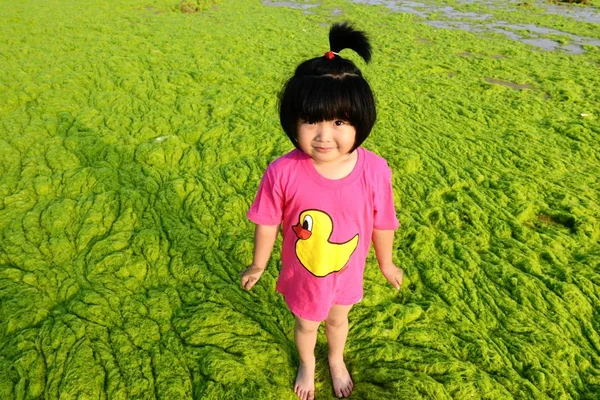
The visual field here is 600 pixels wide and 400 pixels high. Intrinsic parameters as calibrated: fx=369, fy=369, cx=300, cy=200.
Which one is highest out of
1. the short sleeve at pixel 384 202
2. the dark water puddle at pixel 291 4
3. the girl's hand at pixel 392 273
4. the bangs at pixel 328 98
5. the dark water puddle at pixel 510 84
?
the bangs at pixel 328 98

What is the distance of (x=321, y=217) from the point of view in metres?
1.22

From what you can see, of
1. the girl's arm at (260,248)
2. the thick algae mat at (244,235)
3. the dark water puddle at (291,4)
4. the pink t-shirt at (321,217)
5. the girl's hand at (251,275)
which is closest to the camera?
the pink t-shirt at (321,217)

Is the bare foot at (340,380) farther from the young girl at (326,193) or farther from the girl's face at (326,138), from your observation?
the girl's face at (326,138)

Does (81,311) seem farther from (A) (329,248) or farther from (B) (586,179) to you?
(B) (586,179)

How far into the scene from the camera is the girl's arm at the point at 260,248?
1.32 meters

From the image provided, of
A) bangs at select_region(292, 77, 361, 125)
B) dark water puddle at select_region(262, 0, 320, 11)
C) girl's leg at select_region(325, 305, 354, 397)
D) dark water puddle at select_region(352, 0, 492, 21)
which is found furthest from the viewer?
dark water puddle at select_region(262, 0, 320, 11)

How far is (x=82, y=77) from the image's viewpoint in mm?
4934

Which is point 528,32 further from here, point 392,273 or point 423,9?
point 392,273

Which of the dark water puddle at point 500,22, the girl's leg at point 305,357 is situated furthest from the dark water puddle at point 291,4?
the girl's leg at point 305,357

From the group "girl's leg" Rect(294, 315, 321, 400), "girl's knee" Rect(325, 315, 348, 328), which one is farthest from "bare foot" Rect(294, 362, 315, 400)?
"girl's knee" Rect(325, 315, 348, 328)

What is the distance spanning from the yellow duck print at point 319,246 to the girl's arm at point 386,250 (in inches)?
5.1

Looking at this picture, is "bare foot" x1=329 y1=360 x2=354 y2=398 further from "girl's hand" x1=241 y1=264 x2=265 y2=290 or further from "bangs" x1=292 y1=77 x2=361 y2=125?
"bangs" x1=292 y1=77 x2=361 y2=125

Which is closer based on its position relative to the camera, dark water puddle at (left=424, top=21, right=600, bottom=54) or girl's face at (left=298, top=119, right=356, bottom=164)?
girl's face at (left=298, top=119, right=356, bottom=164)

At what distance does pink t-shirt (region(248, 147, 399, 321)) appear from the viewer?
46.8 inches
